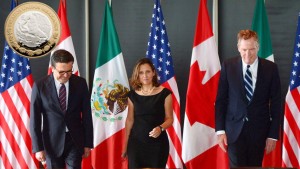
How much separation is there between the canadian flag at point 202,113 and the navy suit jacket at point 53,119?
4.98ft

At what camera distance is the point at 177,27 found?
6137 mm

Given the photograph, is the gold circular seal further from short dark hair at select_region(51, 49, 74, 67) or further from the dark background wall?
short dark hair at select_region(51, 49, 74, 67)

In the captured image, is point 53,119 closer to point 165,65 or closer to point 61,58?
point 61,58

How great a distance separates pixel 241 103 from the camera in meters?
4.02

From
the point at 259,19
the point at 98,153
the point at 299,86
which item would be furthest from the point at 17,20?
the point at 299,86

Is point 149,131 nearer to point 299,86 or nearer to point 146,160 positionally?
point 146,160

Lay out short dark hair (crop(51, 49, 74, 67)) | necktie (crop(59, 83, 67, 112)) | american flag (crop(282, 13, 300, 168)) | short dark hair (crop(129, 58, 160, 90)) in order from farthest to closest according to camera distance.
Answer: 1. american flag (crop(282, 13, 300, 168))
2. short dark hair (crop(129, 58, 160, 90))
3. necktie (crop(59, 83, 67, 112))
4. short dark hair (crop(51, 49, 74, 67))

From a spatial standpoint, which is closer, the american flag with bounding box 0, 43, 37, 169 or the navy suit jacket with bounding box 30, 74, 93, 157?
the navy suit jacket with bounding box 30, 74, 93, 157

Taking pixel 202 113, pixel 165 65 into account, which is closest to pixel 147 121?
pixel 202 113

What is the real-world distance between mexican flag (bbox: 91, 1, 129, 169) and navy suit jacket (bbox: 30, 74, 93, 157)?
1354 mm

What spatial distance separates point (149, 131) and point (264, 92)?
1.06 meters

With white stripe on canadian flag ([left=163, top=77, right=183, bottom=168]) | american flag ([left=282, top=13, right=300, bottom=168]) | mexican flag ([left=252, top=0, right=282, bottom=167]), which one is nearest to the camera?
american flag ([left=282, top=13, right=300, bottom=168])

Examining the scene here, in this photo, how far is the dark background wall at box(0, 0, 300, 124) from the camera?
5.89 meters

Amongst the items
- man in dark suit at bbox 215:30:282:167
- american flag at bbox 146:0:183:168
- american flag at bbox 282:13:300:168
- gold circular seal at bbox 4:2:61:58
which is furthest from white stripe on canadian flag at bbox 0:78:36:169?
american flag at bbox 282:13:300:168
